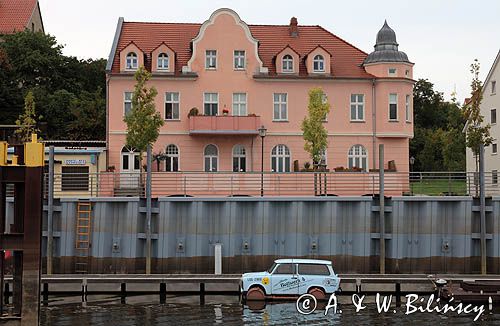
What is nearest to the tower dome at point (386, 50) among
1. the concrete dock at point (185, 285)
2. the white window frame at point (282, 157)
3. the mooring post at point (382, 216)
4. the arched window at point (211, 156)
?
the white window frame at point (282, 157)

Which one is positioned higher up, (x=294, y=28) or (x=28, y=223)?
(x=294, y=28)

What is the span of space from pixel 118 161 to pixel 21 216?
26331 millimetres

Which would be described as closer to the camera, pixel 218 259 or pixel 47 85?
pixel 218 259

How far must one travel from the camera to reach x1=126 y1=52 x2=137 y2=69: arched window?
4872cm

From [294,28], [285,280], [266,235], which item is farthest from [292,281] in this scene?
[294,28]

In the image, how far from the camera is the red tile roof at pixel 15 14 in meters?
76.9

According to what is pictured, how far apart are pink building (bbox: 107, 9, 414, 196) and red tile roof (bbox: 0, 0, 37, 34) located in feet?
99.9

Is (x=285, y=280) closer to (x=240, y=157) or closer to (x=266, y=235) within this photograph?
(x=266, y=235)

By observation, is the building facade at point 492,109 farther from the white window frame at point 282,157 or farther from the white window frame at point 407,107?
the white window frame at point 282,157

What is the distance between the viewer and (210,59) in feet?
162

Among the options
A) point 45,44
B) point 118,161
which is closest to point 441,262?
point 118,161

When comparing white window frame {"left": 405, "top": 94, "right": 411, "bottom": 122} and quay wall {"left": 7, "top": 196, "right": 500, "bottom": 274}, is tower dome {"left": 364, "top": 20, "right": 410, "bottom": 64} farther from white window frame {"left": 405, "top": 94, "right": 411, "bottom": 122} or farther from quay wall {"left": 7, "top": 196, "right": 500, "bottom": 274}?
quay wall {"left": 7, "top": 196, "right": 500, "bottom": 274}

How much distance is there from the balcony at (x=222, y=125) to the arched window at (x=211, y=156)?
52.3 inches

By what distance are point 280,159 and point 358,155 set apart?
4.81 meters
